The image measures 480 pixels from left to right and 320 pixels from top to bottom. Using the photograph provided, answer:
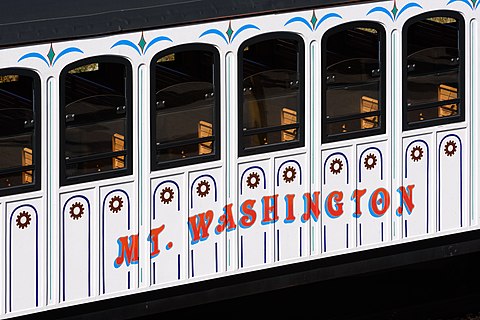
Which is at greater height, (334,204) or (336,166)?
(336,166)

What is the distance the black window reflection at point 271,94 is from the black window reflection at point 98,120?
83 centimetres

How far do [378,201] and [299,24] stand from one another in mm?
1383

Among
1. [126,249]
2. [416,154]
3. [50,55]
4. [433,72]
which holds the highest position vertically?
[50,55]

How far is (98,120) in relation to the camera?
11930 mm

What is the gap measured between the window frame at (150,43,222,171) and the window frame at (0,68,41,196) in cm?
77

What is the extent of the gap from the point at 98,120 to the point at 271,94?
125 cm

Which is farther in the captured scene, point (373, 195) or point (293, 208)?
point (373, 195)

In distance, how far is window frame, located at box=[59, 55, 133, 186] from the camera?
11.7 meters

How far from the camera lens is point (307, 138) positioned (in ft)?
41.4

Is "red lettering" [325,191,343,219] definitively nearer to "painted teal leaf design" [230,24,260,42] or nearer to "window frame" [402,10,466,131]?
"window frame" [402,10,466,131]

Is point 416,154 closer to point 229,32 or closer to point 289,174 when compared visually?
point 289,174

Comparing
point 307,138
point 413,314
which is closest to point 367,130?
point 307,138

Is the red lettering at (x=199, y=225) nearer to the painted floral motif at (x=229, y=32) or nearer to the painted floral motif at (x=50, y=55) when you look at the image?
the painted floral motif at (x=229, y=32)

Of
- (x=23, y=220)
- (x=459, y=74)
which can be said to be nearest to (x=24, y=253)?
(x=23, y=220)
